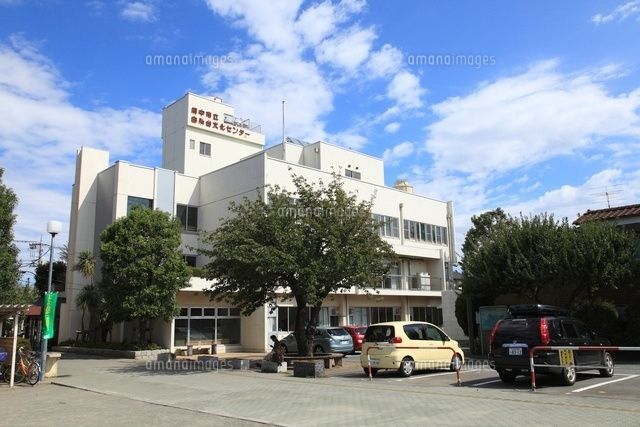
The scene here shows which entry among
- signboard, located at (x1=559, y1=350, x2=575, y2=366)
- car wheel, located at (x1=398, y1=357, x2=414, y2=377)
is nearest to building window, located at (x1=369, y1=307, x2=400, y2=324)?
car wheel, located at (x1=398, y1=357, x2=414, y2=377)

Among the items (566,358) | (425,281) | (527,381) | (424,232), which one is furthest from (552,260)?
(424,232)

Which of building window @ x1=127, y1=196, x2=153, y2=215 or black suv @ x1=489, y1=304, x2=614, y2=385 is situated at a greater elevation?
building window @ x1=127, y1=196, x2=153, y2=215

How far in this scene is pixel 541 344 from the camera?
43.1 feet

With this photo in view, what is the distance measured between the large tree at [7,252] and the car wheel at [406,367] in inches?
514

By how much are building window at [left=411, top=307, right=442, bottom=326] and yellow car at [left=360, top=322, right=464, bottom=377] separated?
24.5m

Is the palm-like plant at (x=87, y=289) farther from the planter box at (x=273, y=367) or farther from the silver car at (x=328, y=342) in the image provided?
the planter box at (x=273, y=367)

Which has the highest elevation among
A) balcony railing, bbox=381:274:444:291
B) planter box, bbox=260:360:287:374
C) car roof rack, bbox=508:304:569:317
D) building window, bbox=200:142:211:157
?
building window, bbox=200:142:211:157

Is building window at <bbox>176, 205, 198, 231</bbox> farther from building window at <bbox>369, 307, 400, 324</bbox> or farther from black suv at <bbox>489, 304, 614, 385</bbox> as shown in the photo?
black suv at <bbox>489, 304, 614, 385</bbox>

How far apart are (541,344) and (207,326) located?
21896 millimetres

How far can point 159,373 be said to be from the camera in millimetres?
18938

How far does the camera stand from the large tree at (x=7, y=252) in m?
18.9

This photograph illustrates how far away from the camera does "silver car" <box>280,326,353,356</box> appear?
25.6 metres

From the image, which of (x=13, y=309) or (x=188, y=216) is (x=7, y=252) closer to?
(x=13, y=309)

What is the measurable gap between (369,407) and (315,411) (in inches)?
43.0
